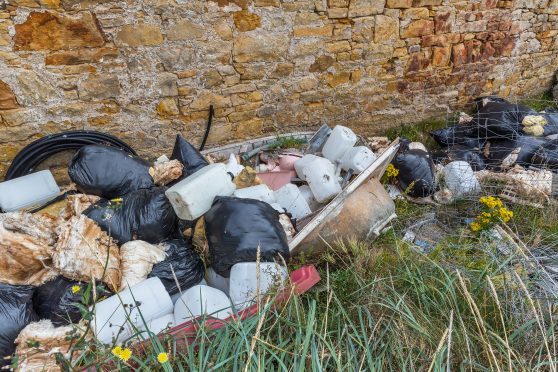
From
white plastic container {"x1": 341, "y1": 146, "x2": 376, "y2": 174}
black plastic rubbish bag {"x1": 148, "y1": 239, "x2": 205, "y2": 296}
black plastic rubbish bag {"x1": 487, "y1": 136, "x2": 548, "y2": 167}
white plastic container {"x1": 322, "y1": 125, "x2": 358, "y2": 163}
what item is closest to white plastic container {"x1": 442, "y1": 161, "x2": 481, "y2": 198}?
black plastic rubbish bag {"x1": 487, "y1": 136, "x2": 548, "y2": 167}

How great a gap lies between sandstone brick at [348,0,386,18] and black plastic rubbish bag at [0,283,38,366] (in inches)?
123

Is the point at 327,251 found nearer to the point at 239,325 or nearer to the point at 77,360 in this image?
the point at 239,325

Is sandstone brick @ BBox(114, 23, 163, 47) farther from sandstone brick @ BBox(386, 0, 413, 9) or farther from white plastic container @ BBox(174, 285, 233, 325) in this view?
sandstone brick @ BBox(386, 0, 413, 9)

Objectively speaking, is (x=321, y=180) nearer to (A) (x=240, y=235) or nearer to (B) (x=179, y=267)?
(A) (x=240, y=235)

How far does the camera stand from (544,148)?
353 cm

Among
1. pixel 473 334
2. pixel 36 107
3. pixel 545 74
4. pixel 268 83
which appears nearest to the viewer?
pixel 473 334

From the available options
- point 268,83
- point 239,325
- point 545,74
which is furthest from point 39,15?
point 545,74

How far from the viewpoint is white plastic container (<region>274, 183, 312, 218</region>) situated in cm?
274

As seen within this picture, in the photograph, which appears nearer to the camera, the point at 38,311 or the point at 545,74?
the point at 38,311

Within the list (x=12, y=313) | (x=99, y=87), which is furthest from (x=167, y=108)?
(x=12, y=313)

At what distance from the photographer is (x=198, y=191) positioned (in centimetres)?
239

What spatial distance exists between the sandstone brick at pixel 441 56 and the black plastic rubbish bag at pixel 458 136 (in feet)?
2.24

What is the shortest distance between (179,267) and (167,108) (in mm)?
1436

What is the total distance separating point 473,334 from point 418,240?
3.73ft
